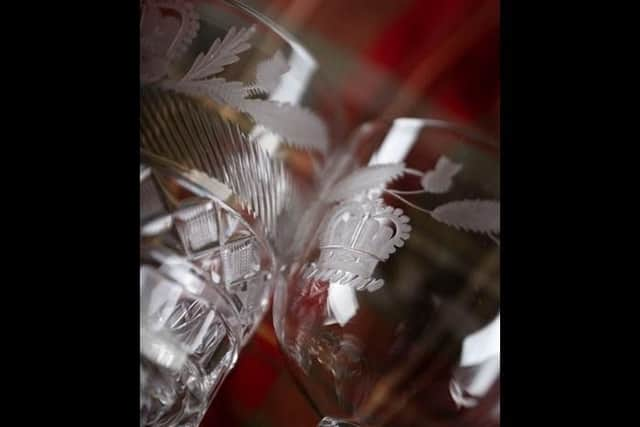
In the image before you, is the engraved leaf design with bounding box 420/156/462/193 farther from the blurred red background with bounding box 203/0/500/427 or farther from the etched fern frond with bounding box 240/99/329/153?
the blurred red background with bounding box 203/0/500/427

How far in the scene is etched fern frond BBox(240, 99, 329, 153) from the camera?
0.43m

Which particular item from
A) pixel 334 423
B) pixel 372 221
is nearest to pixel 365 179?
pixel 372 221

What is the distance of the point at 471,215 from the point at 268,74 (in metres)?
0.15

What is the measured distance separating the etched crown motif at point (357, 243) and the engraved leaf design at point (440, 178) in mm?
32

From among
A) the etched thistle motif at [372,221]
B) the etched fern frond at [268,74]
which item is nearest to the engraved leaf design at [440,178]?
the etched thistle motif at [372,221]

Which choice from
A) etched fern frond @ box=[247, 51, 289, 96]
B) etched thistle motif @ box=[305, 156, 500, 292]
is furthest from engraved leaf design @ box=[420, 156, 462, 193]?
etched fern frond @ box=[247, 51, 289, 96]

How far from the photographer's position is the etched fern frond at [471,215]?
482mm

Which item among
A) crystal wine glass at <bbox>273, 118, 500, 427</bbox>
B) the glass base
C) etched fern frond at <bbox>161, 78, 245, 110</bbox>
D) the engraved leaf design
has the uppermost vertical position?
the engraved leaf design
